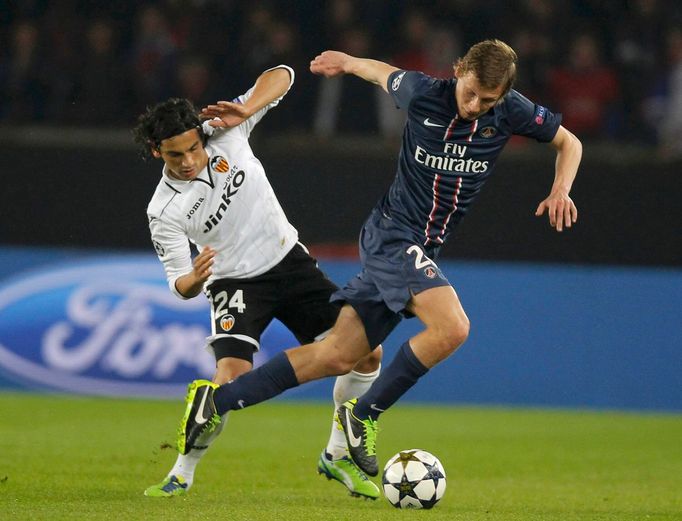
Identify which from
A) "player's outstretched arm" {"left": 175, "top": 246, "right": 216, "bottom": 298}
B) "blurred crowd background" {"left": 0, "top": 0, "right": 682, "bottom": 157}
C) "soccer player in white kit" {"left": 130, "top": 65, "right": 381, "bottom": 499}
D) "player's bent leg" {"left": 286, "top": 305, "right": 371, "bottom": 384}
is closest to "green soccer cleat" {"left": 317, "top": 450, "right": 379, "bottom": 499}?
"soccer player in white kit" {"left": 130, "top": 65, "right": 381, "bottom": 499}

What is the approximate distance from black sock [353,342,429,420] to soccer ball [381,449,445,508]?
30 cm

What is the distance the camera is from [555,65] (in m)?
13.1

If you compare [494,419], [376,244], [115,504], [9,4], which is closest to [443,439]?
[494,419]

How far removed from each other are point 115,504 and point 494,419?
6.13 meters

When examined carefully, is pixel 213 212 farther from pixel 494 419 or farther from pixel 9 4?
pixel 9 4

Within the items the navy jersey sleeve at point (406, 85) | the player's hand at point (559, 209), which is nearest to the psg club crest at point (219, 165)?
the navy jersey sleeve at point (406, 85)

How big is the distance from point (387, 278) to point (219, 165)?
1135 mm

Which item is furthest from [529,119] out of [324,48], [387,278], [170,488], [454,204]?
[324,48]

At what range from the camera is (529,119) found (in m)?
6.43

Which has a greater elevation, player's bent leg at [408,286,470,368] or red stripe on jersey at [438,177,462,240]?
red stripe on jersey at [438,177,462,240]

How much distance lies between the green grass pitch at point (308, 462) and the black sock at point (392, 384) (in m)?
0.48

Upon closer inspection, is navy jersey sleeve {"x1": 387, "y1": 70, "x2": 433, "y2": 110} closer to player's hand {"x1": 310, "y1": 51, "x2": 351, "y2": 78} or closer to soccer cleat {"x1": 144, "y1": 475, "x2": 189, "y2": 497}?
player's hand {"x1": 310, "y1": 51, "x2": 351, "y2": 78}

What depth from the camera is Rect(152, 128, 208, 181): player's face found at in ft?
20.9

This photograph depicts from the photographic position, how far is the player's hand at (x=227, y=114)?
21.3 feet
